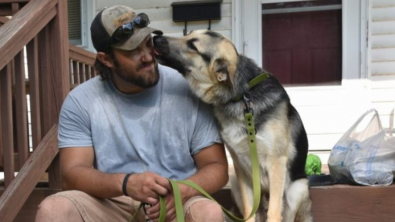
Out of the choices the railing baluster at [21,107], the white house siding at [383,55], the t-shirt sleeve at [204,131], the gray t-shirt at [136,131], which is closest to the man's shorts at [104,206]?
the gray t-shirt at [136,131]

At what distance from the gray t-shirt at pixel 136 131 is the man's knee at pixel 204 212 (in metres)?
0.28

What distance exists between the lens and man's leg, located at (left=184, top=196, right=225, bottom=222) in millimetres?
1988

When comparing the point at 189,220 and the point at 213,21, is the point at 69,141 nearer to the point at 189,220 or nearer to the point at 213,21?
the point at 189,220

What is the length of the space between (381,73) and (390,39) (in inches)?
13.0

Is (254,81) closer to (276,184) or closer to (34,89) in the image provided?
(276,184)

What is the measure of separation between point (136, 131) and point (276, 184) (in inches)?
29.0

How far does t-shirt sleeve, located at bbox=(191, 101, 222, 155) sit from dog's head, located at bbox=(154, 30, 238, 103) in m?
0.10

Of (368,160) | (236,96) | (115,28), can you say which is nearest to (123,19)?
(115,28)

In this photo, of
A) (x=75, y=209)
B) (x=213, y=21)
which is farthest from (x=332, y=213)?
(x=213, y=21)

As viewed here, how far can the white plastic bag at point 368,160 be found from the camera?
2611 mm

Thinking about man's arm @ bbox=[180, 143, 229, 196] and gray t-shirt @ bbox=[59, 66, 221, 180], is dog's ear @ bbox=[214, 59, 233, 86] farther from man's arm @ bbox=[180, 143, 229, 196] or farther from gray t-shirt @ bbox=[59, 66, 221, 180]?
man's arm @ bbox=[180, 143, 229, 196]

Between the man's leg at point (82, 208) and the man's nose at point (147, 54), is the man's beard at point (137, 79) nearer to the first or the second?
the man's nose at point (147, 54)

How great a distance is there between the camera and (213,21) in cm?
472

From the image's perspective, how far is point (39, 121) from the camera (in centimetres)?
284
